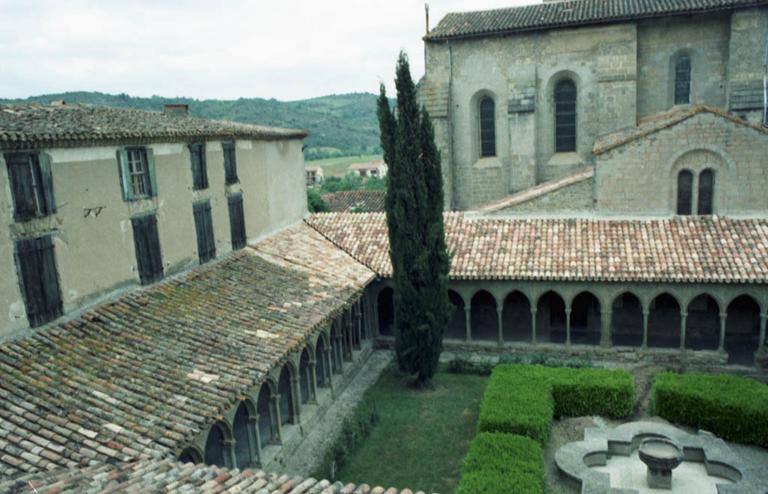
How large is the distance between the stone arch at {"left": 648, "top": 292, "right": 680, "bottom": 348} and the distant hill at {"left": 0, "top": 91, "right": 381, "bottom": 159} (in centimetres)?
6277

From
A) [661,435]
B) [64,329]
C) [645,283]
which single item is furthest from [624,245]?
[64,329]

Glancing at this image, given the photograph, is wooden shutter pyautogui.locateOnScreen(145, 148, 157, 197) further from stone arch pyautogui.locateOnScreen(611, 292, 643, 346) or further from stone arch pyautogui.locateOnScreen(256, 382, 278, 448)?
stone arch pyautogui.locateOnScreen(611, 292, 643, 346)

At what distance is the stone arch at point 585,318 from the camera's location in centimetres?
2380

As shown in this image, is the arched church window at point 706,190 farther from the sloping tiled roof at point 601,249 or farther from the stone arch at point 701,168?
the sloping tiled roof at point 601,249

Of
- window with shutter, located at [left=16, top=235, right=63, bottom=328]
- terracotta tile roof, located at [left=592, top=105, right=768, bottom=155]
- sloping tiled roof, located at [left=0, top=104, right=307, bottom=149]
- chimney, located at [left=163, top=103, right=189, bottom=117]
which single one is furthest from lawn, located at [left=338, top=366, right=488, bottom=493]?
chimney, located at [left=163, top=103, right=189, bottom=117]

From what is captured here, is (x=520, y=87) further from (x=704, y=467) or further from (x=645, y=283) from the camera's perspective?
(x=704, y=467)

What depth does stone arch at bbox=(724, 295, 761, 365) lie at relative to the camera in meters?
22.4

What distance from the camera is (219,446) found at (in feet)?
57.4

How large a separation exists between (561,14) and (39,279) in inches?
945

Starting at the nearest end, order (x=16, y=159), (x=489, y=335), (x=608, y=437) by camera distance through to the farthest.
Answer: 1. (x=16, y=159)
2. (x=608, y=437)
3. (x=489, y=335)

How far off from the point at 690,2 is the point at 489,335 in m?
16.0

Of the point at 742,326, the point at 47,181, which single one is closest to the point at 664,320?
the point at 742,326

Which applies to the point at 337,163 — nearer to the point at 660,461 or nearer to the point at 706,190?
the point at 706,190

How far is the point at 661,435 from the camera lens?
53.1 ft
